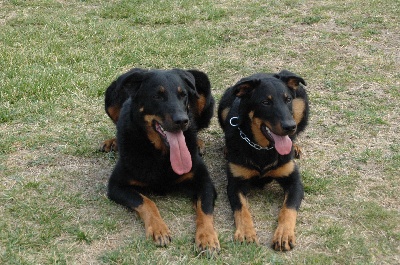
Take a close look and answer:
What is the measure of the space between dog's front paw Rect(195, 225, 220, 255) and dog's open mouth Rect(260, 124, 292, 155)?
0.97 meters

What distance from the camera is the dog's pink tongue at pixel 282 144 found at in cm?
482

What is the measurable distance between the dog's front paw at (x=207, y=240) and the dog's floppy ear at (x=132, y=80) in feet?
4.58

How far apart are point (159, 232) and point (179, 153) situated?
75 cm

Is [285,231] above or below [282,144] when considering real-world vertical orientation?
below

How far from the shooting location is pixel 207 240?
13.9 ft

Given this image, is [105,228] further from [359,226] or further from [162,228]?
[359,226]

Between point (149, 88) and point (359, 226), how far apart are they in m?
2.16

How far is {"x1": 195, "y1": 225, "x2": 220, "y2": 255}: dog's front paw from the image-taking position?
4.18m

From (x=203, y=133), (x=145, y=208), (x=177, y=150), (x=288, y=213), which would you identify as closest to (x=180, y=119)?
(x=177, y=150)

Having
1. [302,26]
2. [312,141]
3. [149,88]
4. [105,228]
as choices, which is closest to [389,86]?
[312,141]

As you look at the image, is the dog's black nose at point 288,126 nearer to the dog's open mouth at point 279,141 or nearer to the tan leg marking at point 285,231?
the dog's open mouth at point 279,141

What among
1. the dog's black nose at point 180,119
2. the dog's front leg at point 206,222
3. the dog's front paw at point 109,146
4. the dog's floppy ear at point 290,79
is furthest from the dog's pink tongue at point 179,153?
the dog's front paw at point 109,146

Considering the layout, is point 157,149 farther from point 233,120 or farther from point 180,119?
point 233,120

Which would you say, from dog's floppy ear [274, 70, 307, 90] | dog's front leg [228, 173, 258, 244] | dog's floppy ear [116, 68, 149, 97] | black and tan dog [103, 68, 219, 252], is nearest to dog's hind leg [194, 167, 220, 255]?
black and tan dog [103, 68, 219, 252]
